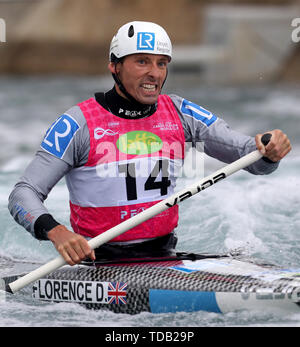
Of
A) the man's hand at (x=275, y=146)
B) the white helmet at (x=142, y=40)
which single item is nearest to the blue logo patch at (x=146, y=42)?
the white helmet at (x=142, y=40)

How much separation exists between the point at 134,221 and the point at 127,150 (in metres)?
0.44

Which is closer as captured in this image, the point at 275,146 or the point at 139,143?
the point at 275,146

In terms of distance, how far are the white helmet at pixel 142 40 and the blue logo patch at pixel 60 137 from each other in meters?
0.45

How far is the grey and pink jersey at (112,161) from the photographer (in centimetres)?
395

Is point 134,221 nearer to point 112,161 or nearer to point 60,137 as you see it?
point 112,161

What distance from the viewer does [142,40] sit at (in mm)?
4027

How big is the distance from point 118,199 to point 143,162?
22 cm

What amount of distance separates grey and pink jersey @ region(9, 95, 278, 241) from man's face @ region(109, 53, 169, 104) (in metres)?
0.14

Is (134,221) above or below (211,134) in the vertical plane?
below

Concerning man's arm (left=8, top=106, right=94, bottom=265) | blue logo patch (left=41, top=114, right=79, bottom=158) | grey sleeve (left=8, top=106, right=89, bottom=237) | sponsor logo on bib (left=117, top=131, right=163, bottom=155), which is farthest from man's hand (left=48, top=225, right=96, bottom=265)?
sponsor logo on bib (left=117, top=131, right=163, bottom=155)

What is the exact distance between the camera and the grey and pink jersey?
395 cm

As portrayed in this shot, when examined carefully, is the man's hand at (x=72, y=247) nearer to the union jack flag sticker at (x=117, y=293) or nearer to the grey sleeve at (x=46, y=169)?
the grey sleeve at (x=46, y=169)

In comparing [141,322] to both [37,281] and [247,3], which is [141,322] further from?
[247,3]

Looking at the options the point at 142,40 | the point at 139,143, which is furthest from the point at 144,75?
the point at 139,143
